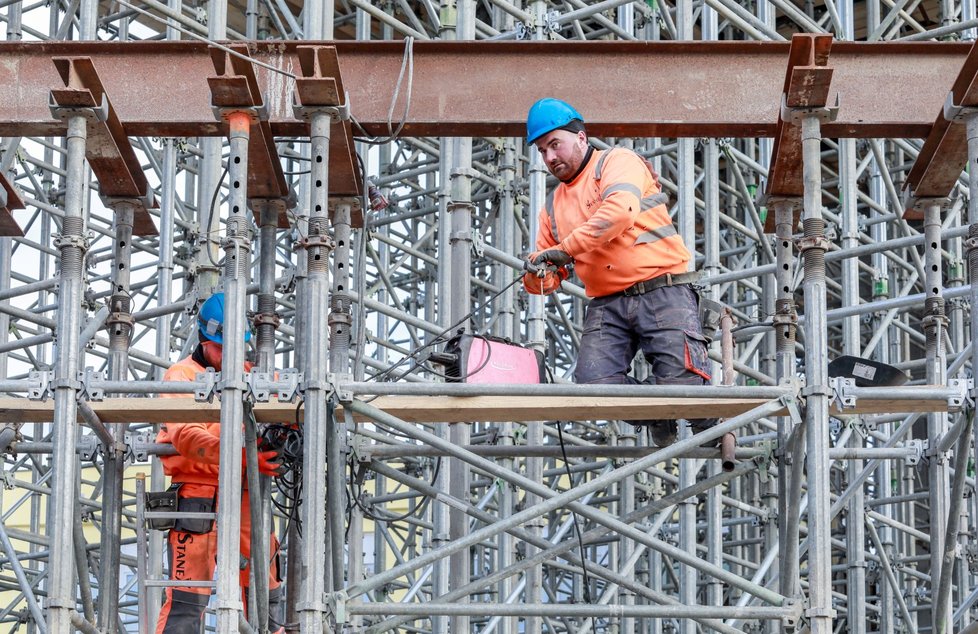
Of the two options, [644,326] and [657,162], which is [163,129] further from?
[657,162]

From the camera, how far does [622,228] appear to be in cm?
875

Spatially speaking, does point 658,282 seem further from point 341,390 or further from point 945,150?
point 341,390

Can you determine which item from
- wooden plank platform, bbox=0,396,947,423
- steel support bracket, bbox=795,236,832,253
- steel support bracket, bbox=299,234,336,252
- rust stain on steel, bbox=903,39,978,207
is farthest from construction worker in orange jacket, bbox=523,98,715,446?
rust stain on steel, bbox=903,39,978,207

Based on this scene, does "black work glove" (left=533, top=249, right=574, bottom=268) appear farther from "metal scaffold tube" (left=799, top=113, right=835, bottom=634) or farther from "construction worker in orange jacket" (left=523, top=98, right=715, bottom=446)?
"metal scaffold tube" (left=799, top=113, right=835, bottom=634)

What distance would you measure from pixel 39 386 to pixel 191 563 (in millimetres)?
1721

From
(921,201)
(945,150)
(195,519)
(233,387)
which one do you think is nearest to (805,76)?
(945,150)

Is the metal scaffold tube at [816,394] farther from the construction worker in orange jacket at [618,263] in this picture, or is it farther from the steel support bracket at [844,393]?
the construction worker in orange jacket at [618,263]

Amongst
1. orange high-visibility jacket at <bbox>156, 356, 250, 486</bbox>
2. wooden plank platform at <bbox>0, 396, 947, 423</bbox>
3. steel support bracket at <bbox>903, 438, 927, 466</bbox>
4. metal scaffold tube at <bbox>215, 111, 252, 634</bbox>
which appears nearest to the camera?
metal scaffold tube at <bbox>215, 111, 252, 634</bbox>

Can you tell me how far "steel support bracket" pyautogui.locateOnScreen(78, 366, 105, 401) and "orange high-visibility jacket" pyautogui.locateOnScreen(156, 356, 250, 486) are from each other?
2.66ft

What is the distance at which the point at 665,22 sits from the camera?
591 inches

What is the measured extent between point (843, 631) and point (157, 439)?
12029 millimetres

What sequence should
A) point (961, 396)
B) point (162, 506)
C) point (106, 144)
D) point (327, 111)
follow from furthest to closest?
point (162, 506), point (106, 144), point (327, 111), point (961, 396)

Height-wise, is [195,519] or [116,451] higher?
[116,451]

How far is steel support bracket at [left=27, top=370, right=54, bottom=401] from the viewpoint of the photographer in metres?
8.26
